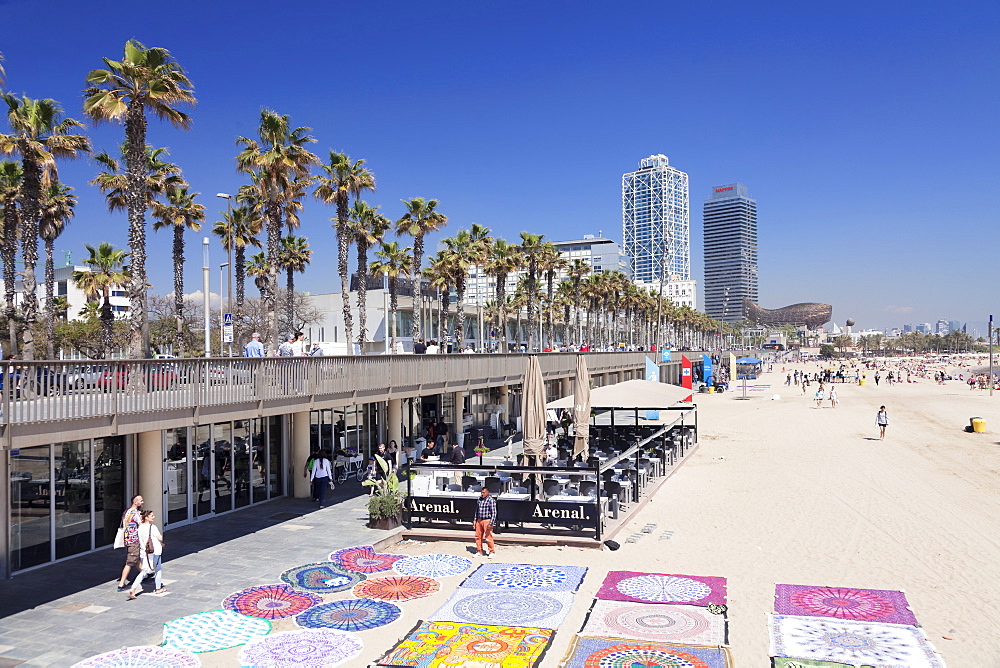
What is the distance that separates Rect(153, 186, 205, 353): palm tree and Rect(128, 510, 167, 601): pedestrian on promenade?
69.8 feet

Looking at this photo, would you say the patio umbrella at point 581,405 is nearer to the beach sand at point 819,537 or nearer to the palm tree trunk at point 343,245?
the beach sand at point 819,537

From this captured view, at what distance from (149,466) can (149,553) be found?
3.27 metres

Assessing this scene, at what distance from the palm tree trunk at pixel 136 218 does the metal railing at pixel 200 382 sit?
209 inches

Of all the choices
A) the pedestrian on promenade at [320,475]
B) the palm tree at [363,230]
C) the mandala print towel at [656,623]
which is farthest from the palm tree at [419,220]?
the mandala print towel at [656,623]

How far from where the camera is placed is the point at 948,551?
517 inches

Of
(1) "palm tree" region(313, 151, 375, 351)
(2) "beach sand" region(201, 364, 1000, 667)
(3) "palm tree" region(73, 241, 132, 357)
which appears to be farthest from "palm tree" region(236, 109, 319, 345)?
(2) "beach sand" region(201, 364, 1000, 667)

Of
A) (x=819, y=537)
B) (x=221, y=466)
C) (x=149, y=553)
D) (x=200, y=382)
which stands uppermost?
(x=200, y=382)

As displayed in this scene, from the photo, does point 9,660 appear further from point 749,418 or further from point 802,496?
point 749,418

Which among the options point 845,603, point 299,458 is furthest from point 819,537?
point 299,458

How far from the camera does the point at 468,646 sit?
8.48 meters

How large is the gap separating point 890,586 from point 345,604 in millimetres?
8288

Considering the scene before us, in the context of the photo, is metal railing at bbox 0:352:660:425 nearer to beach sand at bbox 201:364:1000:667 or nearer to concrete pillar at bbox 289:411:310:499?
concrete pillar at bbox 289:411:310:499

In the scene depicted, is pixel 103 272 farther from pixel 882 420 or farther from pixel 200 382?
pixel 882 420

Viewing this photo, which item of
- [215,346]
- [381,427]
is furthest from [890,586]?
[215,346]
